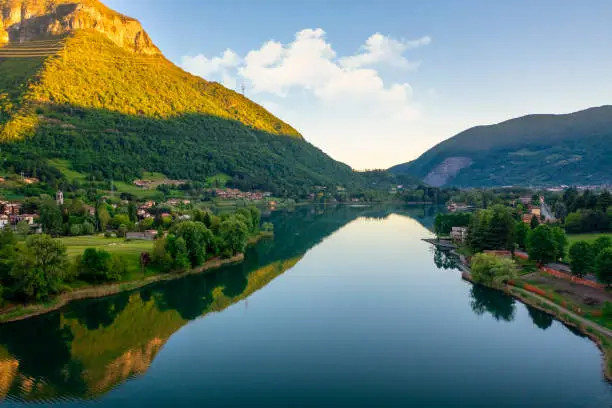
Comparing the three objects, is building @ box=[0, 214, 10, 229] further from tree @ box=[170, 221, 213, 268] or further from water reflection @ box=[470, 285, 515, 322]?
water reflection @ box=[470, 285, 515, 322]

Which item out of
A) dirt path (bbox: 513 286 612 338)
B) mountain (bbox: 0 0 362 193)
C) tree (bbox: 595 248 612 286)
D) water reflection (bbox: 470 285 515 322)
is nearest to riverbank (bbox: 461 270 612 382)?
dirt path (bbox: 513 286 612 338)

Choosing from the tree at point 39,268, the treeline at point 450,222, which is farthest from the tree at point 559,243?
the tree at point 39,268

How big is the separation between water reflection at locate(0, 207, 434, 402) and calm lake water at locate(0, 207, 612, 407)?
0.12 m

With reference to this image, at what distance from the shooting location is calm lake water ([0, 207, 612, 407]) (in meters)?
22.0

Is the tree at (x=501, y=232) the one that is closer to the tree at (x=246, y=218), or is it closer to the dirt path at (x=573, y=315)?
the dirt path at (x=573, y=315)

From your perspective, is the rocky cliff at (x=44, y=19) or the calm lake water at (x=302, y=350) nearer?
the calm lake water at (x=302, y=350)

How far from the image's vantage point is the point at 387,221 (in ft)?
371

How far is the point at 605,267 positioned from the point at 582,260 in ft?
12.2

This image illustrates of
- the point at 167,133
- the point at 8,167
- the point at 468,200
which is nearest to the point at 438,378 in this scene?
the point at 8,167

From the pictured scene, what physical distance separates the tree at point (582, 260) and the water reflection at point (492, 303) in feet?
20.2

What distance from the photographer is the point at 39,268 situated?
1281 inches

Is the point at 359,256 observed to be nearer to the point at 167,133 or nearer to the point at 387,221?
the point at 387,221

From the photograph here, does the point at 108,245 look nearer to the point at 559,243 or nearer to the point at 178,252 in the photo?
the point at 178,252

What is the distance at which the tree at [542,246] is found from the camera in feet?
145
